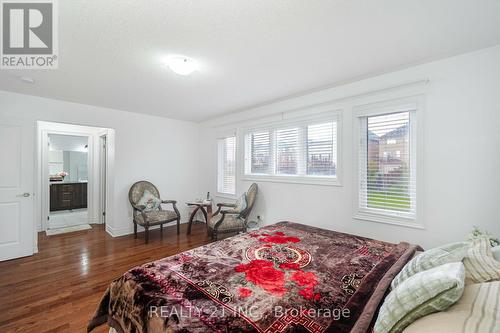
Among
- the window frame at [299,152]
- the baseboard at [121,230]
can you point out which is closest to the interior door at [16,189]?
the baseboard at [121,230]

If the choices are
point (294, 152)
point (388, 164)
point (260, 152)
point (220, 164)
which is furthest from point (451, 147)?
point (220, 164)

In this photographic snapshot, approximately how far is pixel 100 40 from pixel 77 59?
23.9 inches

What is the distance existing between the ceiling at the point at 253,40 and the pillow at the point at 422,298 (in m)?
1.74

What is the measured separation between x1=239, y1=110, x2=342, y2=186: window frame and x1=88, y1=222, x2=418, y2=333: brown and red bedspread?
4.06ft

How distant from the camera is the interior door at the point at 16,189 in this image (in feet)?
10.7

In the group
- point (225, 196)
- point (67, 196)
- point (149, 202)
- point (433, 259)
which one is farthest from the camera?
point (67, 196)

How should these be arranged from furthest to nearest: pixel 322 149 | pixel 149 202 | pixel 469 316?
pixel 149 202
pixel 322 149
pixel 469 316

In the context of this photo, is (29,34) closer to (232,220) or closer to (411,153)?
(232,220)

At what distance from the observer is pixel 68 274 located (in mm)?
2820

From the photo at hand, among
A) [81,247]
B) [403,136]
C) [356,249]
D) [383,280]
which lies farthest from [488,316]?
[81,247]

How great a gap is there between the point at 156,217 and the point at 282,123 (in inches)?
120

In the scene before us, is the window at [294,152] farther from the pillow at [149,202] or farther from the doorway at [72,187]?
the doorway at [72,187]

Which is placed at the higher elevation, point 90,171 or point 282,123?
point 282,123

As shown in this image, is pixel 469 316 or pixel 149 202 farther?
pixel 149 202
